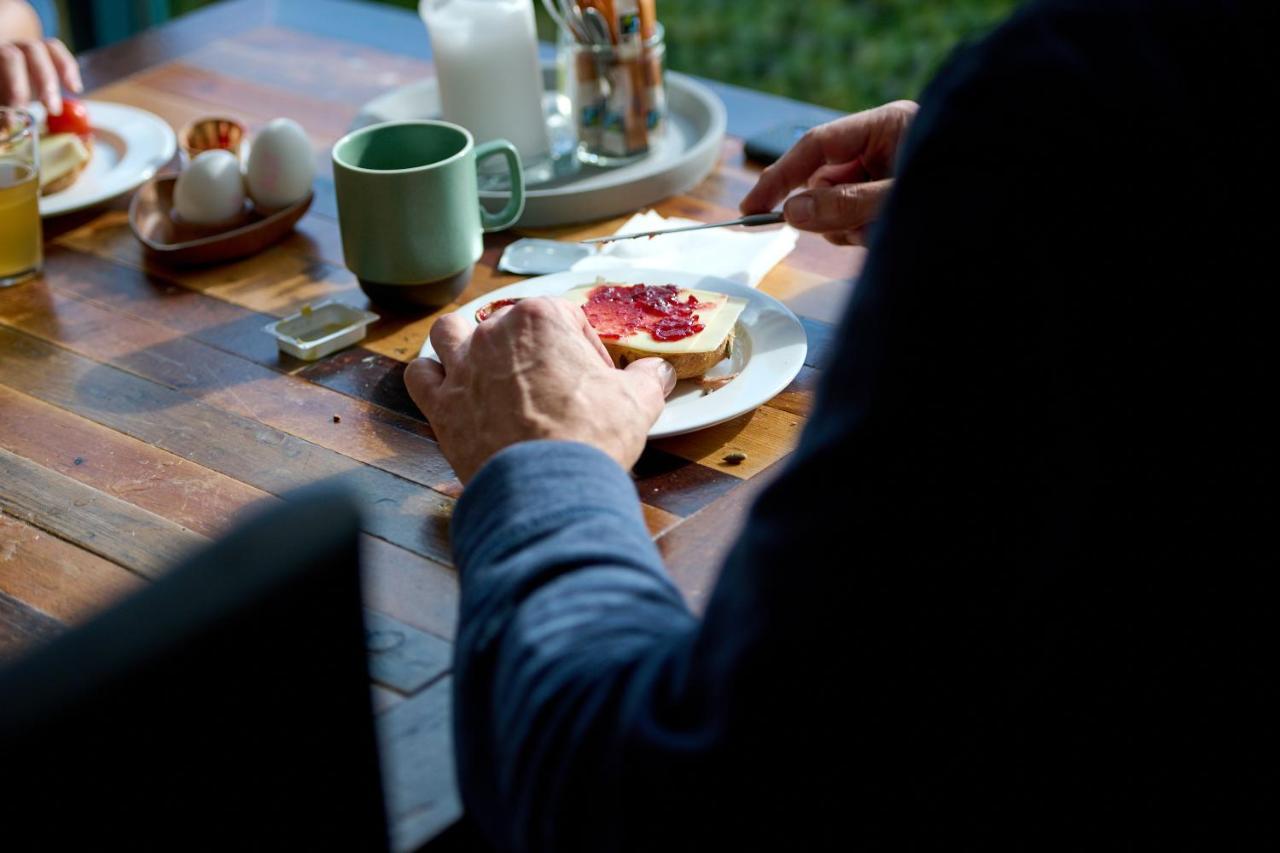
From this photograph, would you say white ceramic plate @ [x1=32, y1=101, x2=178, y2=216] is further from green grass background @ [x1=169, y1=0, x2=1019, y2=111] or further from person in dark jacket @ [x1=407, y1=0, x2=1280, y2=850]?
green grass background @ [x1=169, y1=0, x2=1019, y2=111]

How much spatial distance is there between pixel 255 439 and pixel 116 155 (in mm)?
762

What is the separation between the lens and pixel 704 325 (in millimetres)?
1229

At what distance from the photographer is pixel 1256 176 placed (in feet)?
1.77

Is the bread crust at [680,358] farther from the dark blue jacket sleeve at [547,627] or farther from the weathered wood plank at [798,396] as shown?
the dark blue jacket sleeve at [547,627]

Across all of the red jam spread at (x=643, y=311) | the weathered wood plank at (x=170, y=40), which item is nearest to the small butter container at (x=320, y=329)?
the red jam spread at (x=643, y=311)

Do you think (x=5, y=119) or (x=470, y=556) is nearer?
(x=470, y=556)

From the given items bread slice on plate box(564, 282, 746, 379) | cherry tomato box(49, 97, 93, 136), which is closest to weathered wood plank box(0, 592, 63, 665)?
bread slice on plate box(564, 282, 746, 379)

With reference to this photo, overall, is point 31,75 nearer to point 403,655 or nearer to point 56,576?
Result: point 56,576

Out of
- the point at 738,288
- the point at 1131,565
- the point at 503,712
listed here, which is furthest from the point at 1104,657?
the point at 738,288

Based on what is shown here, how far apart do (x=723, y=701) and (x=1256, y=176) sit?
311 millimetres

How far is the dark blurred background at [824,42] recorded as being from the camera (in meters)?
4.36

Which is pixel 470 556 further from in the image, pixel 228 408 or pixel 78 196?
pixel 78 196

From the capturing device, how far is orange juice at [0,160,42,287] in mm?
1438

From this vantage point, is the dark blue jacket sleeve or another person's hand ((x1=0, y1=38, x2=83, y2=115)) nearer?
the dark blue jacket sleeve
